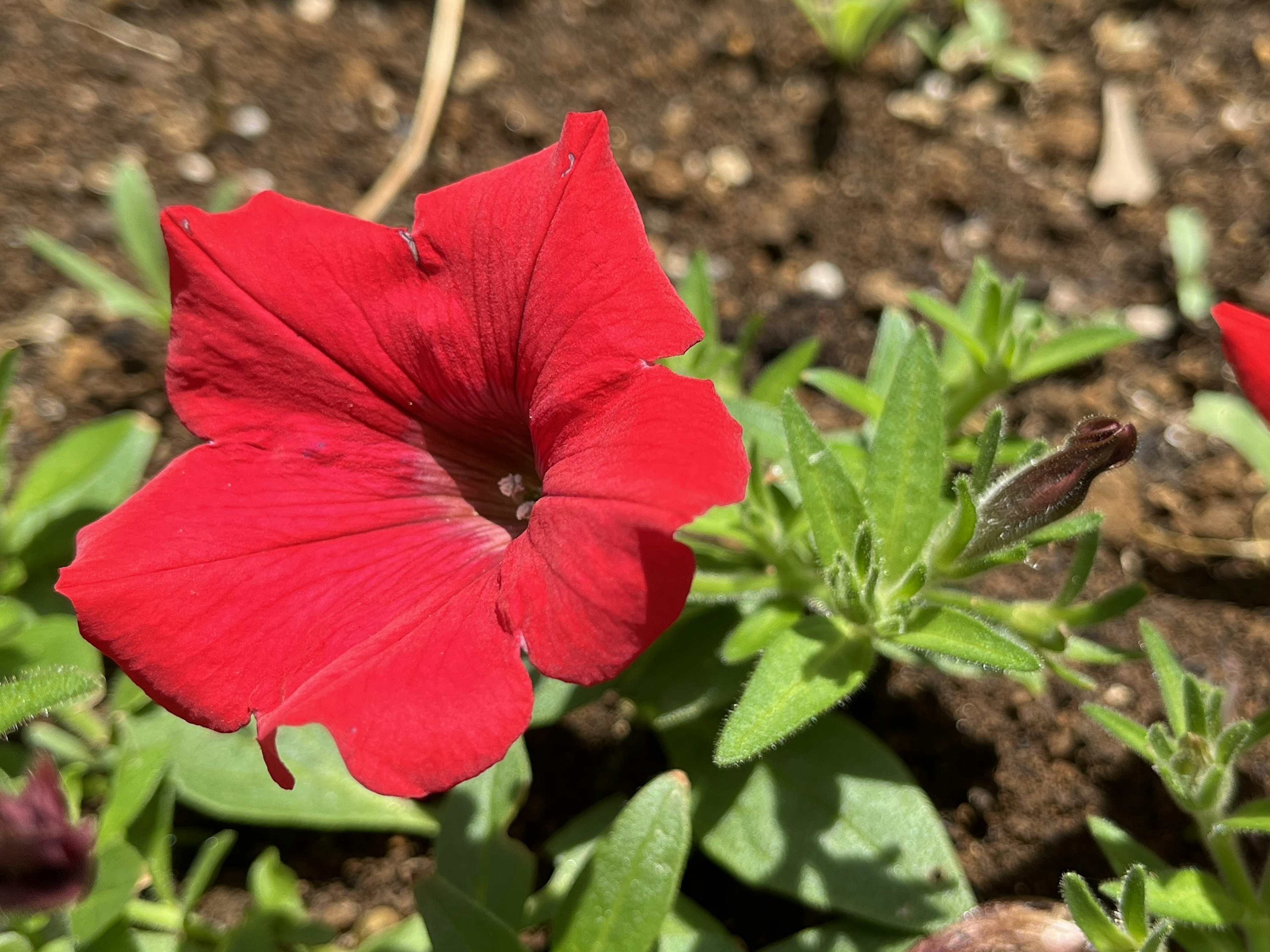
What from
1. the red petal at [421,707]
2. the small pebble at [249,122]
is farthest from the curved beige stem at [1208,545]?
the small pebble at [249,122]

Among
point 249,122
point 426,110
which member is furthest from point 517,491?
point 249,122

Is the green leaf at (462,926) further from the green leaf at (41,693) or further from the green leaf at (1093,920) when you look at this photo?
the green leaf at (1093,920)

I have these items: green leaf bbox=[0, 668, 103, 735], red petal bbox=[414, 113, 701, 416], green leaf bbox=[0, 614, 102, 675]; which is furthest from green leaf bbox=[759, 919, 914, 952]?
green leaf bbox=[0, 614, 102, 675]

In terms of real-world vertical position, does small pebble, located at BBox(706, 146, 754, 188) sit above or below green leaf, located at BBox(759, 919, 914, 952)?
above

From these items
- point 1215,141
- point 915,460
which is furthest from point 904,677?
point 1215,141

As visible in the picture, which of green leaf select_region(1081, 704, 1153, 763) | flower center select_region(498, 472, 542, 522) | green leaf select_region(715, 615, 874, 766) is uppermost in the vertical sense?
flower center select_region(498, 472, 542, 522)

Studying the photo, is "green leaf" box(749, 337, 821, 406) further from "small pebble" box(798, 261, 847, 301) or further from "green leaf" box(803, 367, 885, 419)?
"small pebble" box(798, 261, 847, 301)

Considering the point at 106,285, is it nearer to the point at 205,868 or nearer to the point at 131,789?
the point at 131,789
